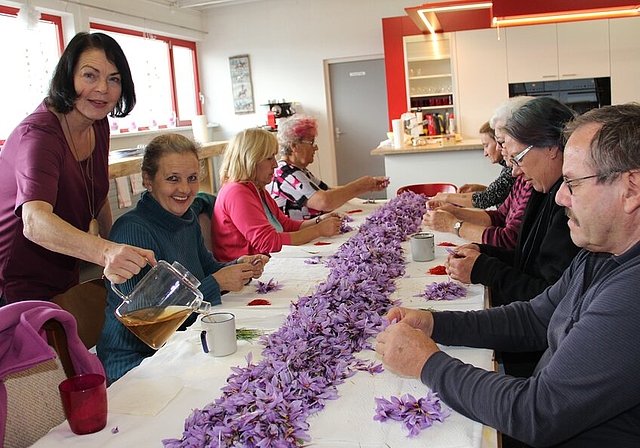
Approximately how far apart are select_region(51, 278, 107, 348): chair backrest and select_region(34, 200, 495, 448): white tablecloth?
20.3 inches

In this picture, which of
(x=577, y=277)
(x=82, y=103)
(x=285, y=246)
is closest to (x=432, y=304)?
(x=577, y=277)

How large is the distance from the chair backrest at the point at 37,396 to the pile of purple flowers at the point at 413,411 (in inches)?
32.1

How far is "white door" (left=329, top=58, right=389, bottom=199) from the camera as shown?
976 centimetres

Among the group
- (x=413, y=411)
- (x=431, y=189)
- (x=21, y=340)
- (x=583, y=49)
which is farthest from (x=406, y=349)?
(x=583, y=49)

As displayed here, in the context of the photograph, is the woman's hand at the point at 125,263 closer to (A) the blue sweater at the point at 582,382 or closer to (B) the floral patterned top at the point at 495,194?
(A) the blue sweater at the point at 582,382

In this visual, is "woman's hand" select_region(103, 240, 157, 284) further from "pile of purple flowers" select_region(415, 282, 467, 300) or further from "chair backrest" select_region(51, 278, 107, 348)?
"pile of purple flowers" select_region(415, 282, 467, 300)

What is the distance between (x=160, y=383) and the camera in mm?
1556

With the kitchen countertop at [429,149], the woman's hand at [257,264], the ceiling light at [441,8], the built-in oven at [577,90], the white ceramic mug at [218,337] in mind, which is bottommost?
the white ceramic mug at [218,337]

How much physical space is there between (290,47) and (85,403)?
30.2ft

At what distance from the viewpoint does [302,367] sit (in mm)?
1519

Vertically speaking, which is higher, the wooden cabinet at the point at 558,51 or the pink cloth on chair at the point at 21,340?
the wooden cabinet at the point at 558,51

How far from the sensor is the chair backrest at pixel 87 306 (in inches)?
86.0

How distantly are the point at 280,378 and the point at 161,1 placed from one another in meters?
8.71

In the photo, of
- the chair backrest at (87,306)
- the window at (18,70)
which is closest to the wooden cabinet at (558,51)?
the window at (18,70)
